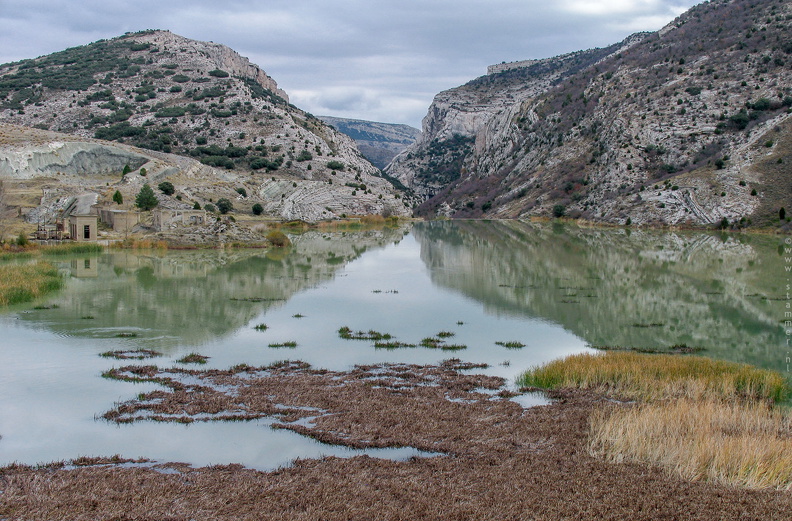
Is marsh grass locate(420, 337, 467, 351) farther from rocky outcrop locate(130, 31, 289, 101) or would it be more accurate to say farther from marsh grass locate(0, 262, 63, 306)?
rocky outcrop locate(130, 31, 289, 101)

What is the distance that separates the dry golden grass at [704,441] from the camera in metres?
8.73

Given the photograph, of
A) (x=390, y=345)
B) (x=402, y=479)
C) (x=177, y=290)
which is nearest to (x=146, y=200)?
(x=177, y=290)

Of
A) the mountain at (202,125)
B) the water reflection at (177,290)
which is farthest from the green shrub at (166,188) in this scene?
the water reflection at (177,290)

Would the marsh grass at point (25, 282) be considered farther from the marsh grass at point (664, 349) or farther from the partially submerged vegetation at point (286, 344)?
the marsh grass at point (664, 349)

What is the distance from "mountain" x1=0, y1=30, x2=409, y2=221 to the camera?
83.1 meters

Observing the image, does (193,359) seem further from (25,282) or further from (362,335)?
(25,282)

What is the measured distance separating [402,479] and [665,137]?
83.6 meters

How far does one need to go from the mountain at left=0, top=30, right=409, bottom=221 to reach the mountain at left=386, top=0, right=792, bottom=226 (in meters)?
24.4

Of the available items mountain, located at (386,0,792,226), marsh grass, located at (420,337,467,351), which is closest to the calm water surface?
marsh grass, located at (420,337,467,351)

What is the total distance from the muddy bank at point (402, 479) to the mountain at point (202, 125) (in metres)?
58.0

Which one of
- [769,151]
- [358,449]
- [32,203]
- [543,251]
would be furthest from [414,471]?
[769,151]

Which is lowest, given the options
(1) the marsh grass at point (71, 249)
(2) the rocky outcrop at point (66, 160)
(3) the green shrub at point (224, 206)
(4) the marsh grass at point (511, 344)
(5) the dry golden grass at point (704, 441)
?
(4) the marsh grass at point (511, 344)

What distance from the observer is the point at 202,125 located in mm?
97938

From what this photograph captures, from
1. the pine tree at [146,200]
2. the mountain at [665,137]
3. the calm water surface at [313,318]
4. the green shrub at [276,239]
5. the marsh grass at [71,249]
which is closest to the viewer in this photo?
the calm water surface at [313,318]
